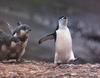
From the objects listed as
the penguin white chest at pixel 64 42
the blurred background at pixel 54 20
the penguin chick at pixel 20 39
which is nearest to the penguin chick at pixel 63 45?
the penguin white chest at pixel 64 42

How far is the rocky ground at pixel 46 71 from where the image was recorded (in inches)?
183

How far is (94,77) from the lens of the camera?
4.61 meters

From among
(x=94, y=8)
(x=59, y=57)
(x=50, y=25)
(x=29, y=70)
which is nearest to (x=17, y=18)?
(x=50, y=25)

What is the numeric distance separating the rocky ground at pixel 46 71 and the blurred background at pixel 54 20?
10.8 ft

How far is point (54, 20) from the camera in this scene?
10406 millimetres

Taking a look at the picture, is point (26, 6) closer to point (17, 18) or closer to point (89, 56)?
point (17, 18)

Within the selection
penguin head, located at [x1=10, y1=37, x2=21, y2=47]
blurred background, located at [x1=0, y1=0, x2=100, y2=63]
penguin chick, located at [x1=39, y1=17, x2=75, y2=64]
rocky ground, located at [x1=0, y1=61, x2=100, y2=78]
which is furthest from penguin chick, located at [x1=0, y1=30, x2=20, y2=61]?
blurred background, located at [x1=0, y1=0, x2=100, y2=63]

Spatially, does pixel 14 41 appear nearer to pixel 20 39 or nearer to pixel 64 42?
pixel 20 39

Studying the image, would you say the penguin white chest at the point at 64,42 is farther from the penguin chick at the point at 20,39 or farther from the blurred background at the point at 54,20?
the blurred background at the point at 54,20

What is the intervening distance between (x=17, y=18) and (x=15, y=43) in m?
5.06

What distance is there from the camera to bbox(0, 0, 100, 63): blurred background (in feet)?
29.5

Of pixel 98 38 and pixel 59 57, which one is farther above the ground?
pixel 98 38

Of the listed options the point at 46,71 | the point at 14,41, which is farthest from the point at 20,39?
the point at 46,71

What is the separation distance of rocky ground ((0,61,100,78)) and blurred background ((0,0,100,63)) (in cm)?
330
